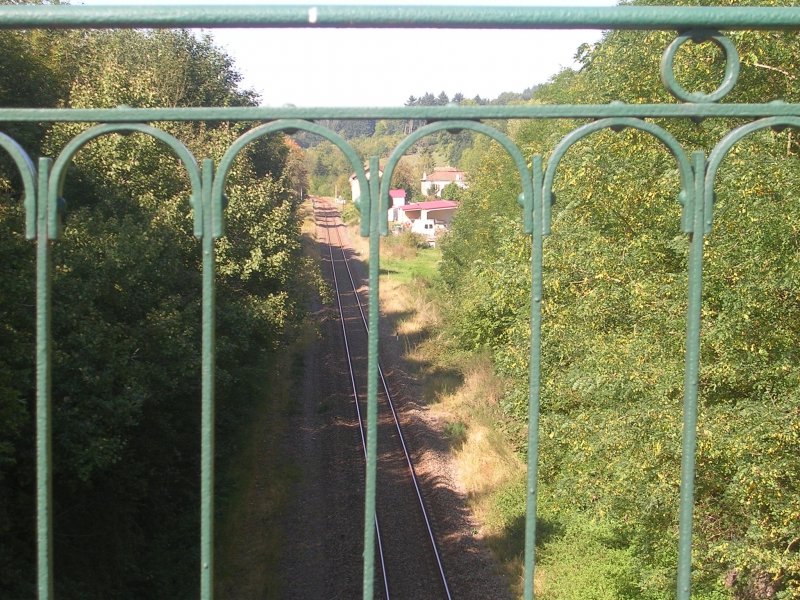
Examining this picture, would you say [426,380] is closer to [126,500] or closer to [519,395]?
[519,395]

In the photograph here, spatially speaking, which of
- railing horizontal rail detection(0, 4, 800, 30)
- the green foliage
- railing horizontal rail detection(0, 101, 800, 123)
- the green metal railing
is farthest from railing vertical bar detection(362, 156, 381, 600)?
the green foliage

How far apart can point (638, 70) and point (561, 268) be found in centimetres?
251

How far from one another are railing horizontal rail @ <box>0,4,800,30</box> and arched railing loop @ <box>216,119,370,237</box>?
0.24m

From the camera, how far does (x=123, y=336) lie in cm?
991

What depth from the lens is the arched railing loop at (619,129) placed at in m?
1.91

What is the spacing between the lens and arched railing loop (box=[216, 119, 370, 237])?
188 centimetres

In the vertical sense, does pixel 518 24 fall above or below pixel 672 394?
above

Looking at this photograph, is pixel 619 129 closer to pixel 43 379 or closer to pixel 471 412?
pixel 43 379

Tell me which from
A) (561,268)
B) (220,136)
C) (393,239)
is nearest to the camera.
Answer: (561,268)

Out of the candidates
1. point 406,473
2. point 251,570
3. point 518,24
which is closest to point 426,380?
point 406,473

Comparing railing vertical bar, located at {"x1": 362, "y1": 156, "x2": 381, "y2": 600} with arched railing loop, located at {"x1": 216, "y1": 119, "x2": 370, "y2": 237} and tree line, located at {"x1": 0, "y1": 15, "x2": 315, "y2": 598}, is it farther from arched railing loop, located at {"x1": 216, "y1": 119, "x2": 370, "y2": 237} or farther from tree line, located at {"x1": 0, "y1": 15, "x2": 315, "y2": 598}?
tree line, located at {"x1": 0, "y1": 15, "x2": 315, "y2": 598}

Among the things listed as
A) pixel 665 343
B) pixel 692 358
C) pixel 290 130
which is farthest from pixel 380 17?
pixel 665 343

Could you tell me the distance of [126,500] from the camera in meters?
10.2

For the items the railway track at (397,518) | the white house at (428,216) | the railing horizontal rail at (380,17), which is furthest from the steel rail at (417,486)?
the white house at (428,216)
